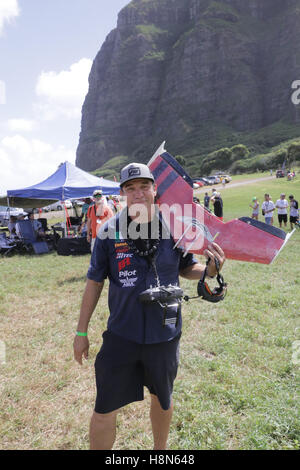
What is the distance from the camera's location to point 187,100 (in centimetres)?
11944

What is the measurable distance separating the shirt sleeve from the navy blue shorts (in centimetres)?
40

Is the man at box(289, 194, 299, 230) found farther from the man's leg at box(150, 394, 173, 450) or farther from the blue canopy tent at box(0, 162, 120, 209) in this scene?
the man's leg at box(150, 394, 173, 450)

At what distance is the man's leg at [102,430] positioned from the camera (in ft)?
6.04

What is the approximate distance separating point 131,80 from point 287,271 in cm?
15263

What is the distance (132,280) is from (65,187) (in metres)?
10.2

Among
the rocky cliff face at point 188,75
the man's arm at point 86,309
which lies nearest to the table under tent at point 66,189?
the man's arm at point 86,309

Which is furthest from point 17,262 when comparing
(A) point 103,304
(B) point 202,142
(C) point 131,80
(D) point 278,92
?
(C) point 131,80

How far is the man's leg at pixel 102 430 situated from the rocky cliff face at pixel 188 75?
10054 centimetres

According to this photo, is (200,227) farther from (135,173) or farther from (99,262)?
(99,262)

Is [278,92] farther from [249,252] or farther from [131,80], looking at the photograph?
[249,252]

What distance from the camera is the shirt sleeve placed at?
6.52 feet

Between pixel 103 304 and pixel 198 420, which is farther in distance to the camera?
pixel 103 304

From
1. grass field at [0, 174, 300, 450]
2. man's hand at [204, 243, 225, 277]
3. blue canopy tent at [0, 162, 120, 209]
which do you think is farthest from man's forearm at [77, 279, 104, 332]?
blue canopy tent at [0, 162, 120, 209]

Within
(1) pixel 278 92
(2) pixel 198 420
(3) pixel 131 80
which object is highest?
(3) pixel 131 80
